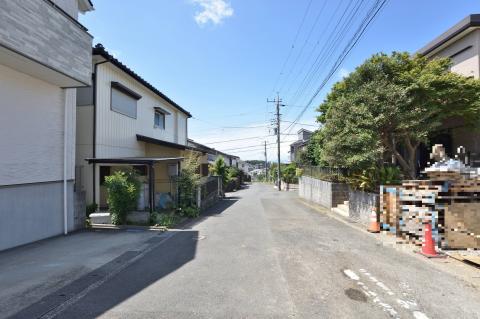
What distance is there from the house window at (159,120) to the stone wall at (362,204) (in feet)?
42.1

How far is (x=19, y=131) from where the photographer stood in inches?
289

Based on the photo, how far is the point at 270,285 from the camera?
181 inches

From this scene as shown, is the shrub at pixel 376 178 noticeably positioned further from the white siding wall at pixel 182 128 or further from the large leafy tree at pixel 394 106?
the white siding wall at pixel 182 128

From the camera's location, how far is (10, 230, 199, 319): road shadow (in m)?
3.81

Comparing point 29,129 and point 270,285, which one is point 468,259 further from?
point 29,129

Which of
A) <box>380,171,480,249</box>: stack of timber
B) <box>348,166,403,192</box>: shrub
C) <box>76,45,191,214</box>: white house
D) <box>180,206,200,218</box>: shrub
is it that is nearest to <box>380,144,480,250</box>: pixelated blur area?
<box>380,171,480,249</box>: stack of timber

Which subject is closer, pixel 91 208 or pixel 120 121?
pixel 91 208

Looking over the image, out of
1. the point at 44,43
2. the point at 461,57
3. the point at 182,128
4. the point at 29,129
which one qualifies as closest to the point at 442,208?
the point at 461,57

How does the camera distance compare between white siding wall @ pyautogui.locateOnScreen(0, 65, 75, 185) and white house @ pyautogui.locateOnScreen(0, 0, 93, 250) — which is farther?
white siding wall @ pyautogui.locateOnScreen(0, 65, 75, 185)

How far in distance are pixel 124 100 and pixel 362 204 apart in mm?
12037

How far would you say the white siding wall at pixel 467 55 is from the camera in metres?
11.1

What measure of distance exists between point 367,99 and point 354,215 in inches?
185

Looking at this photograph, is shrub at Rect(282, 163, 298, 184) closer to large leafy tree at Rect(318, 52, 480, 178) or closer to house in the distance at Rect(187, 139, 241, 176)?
house in the distance at Rect(187, 139, 241, 176)

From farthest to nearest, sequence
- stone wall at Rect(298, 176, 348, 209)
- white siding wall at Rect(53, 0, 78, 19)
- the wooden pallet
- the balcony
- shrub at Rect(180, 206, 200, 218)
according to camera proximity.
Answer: stone wall at Rect(298, 176, 348, 209) < shrub at Rect(180, 206, 200, 218) < white siding wall at Rect(53, 0, 78, 19) < the balcony < the wooden pallet
